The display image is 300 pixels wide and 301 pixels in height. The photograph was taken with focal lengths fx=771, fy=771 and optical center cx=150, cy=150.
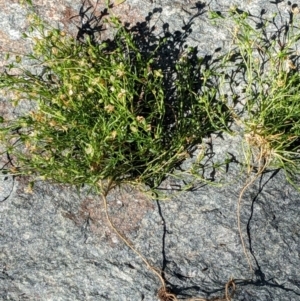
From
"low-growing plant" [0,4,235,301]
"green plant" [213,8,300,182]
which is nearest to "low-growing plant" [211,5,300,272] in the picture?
"green plant" [213,8,300,182]

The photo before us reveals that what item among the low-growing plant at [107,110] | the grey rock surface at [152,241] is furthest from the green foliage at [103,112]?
the grey rock surface at [152,241]

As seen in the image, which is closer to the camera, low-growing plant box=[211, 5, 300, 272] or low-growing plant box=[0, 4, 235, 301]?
low-growing plant box=[0, 4, 235, 301]

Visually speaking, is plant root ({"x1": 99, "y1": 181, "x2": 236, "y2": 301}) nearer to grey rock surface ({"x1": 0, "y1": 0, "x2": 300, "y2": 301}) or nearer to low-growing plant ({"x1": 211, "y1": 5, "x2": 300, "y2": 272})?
grey rock surface ({"x1": 0, "y1": 0, "x2": 300, "y2": 301})

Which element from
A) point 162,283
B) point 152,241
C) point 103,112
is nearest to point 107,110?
point 103,112

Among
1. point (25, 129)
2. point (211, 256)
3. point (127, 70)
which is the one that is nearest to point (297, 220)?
point (211, 256)

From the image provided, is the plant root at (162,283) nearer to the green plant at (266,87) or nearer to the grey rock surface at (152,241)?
the grey rock surface at (152,241)

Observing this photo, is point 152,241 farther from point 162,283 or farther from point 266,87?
point 266,87
